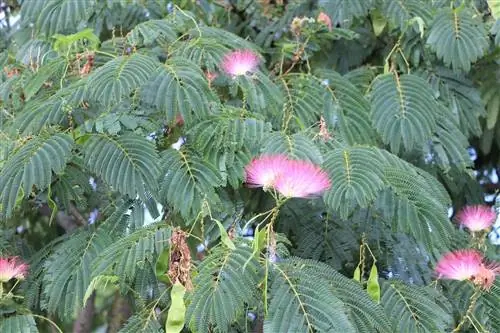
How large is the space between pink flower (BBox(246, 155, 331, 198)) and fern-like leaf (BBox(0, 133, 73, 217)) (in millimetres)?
664

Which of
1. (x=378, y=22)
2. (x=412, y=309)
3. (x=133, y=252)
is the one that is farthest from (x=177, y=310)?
(x=378, y=22)

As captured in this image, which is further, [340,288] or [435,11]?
[435,11]

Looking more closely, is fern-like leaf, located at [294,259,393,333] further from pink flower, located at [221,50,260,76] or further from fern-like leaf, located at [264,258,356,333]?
pink flower, located at [221,50,260,76]

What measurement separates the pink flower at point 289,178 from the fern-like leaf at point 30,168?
2.18 ft

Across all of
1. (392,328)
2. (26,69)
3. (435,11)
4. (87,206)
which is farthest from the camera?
(435,11)

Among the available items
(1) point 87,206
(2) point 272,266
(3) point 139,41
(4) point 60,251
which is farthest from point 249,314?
(3) point 139,41

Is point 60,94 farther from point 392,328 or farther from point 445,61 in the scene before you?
point 445,61

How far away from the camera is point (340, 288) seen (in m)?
2.33

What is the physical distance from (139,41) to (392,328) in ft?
4.31

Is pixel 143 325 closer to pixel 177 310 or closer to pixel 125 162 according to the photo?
pixel 177 310

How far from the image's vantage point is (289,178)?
2117 millimetres

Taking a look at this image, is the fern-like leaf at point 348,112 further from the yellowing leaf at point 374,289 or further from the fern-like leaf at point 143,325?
the fern-like leaf at point 143,325

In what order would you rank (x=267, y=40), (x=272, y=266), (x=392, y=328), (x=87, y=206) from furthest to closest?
(x=267, y=40) < (x=87, y=206) < (x=392, y=328) < (x=272, y=266)

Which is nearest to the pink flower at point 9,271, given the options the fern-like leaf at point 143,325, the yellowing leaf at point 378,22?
the fern-like leaf at point 143,325
